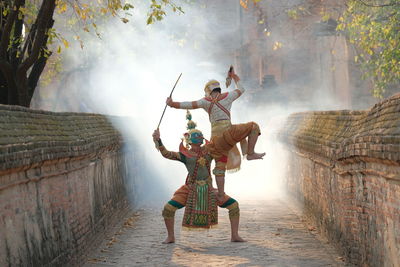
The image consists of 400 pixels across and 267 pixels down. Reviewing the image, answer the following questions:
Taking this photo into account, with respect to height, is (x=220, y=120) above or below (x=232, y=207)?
above

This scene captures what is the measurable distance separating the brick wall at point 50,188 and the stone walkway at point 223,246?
44cm

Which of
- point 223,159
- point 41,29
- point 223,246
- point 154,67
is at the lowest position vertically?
point 223,246

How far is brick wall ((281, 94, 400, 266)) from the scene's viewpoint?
7.32 meters

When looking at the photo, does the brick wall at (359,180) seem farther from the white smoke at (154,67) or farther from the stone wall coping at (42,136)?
the white smoke at (154,67)

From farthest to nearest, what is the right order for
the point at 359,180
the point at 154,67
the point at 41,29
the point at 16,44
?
the point at 154,67
the point at 16,44
the point at 41,29
the point at 359,180

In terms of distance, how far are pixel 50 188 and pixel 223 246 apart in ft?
10.1

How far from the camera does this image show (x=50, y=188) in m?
8.79

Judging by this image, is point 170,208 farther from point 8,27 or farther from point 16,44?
point 16,44

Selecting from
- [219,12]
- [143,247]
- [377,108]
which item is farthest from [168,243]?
[219,12]

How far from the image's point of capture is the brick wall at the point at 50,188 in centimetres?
719

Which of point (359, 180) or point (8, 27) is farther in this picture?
point (8, 27)

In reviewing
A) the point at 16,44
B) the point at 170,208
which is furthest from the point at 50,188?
the point at 16,44

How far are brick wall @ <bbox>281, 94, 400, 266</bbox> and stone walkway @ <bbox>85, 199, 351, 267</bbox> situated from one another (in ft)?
1.25

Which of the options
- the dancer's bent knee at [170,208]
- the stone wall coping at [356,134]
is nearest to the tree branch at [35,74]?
the dancer's bent knee at [170,208]
